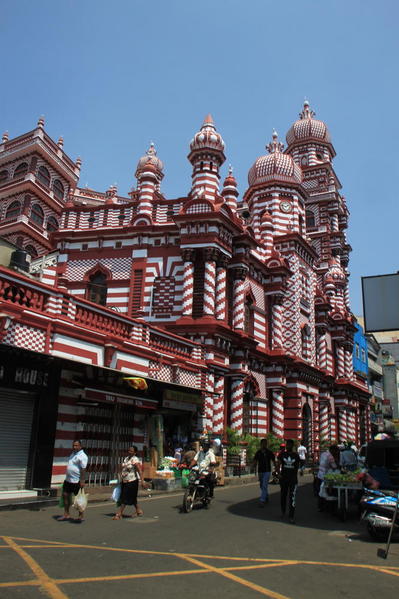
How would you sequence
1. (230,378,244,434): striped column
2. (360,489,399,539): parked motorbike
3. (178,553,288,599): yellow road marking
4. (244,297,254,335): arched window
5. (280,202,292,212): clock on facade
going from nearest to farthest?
(178,553,288,599): yellow road marking
(360,489,399,539): parked motorbike
(230,378,244,434): striped column
(244,297,254,335): arched window
(280,202,292,212): clock on facade

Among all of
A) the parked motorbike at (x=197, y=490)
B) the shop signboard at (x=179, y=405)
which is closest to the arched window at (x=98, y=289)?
the shop signboard at (x=179, y=405)

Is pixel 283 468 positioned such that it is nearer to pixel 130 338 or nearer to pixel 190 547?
pixel 190 547

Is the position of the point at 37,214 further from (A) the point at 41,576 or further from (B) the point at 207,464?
(A) the point at 41,576

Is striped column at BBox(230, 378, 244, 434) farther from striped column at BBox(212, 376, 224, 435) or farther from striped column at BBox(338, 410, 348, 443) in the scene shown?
striped column at BBox(338, 410, 348, 443)

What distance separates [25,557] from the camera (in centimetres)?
687

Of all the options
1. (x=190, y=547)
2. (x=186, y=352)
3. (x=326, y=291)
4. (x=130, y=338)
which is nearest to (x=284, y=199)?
(x=326, y=291)

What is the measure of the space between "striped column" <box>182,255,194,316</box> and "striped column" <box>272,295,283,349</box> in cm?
889

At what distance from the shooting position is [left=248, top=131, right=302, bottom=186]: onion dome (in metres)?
38.5

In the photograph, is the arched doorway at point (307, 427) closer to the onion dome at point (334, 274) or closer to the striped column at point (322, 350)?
the striped column at point (322, 350)

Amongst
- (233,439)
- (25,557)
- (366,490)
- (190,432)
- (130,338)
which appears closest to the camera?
(25,557)

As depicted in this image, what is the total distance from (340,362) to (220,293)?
23298 millimetres

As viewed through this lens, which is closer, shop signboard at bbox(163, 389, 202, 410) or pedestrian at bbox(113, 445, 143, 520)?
pedestrian at bbox(113, 445, 143, 520)

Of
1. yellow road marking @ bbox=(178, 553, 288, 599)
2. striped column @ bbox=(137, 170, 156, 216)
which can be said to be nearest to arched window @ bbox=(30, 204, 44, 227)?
striped column @ bbox=(137, 170, 156, 216)

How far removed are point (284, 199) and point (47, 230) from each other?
21.2 meters
